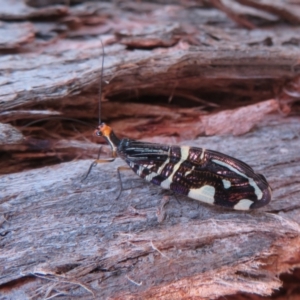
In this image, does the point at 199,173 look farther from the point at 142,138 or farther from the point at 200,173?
the point at 142,138

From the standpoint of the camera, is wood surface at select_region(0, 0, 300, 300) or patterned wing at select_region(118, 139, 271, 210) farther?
patterned wing at select_region(118, 139, 271, 210)

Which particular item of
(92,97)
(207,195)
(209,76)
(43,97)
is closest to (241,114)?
(209,76)

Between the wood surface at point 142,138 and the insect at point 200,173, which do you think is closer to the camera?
the wood surface at point 142,138

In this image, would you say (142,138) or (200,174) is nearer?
(200,174)

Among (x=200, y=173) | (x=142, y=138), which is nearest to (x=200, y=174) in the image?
(x=200, y=173)

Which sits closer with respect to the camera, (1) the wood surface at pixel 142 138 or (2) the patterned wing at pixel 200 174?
(1) the wood surface at pixel 142 138
